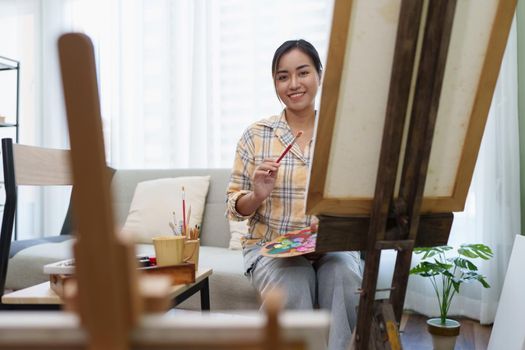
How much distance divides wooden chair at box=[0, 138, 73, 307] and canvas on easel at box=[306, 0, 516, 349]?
71cm

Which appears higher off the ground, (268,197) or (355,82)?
(355,82)

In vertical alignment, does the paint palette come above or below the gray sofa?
above

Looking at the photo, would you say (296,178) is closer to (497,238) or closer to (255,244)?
(255,244)

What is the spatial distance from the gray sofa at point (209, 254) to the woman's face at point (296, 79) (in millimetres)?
683

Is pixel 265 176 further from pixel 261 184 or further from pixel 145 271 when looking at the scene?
pixel 145 271

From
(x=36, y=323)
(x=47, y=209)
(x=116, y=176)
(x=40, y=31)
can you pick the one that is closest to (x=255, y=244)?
(x=36, y=323)

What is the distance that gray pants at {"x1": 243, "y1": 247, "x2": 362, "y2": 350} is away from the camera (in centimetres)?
135

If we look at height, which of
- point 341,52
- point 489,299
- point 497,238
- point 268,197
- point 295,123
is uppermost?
point 341,52

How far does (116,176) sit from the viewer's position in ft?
9.47

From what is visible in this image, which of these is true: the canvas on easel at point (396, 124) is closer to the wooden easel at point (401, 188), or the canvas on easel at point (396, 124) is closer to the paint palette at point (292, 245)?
the wooden easel at point (401, 188)

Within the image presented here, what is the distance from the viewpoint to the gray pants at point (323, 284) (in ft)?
4.43

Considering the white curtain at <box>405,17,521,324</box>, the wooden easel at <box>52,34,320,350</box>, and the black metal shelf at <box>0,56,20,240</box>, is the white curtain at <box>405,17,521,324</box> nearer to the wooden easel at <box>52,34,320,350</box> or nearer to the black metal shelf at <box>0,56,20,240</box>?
the wooden easel at <box>52,34,320,350</box>

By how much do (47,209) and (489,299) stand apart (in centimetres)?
272

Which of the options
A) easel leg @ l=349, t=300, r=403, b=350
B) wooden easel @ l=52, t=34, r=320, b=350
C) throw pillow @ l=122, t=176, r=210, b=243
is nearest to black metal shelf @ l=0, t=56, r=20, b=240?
throw pillow @ l=122, t=176, r=210, b=243
